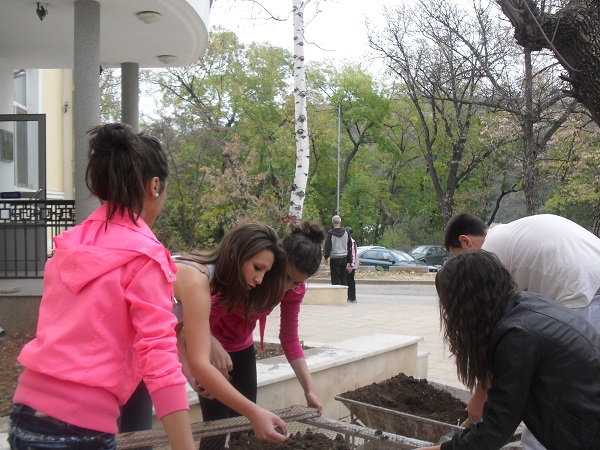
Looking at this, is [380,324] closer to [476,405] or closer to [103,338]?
[476,405]

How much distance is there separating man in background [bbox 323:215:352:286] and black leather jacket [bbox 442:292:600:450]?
10306 mm

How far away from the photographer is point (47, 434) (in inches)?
62.5

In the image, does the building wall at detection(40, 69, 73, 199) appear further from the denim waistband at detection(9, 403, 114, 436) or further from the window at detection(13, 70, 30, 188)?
the denim waistband at detection(9, 403, 114, 436)

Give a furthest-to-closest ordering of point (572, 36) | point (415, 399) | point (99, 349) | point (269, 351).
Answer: point (269, 351) → point (572, 36) → point (415, 399) → point (99, 349)

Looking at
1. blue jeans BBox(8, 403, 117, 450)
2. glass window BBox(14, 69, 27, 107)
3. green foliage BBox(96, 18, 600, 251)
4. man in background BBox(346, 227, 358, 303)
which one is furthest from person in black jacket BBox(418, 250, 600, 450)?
green foliage BBox(96, 18, 600, 251)

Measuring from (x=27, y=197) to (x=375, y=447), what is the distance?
8228mm

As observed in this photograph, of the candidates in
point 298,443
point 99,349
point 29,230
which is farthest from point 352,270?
point 99,349

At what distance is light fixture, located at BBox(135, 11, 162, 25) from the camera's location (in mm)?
7918

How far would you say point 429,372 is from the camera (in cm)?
703

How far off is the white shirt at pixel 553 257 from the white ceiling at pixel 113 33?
6.11 m

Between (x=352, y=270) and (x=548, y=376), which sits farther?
(x=352, y=270)

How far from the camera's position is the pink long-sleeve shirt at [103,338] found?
157 centimetres

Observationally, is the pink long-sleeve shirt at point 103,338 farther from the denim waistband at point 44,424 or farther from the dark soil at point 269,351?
the dark soil at point 269,351

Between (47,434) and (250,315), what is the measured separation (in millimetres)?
1387
